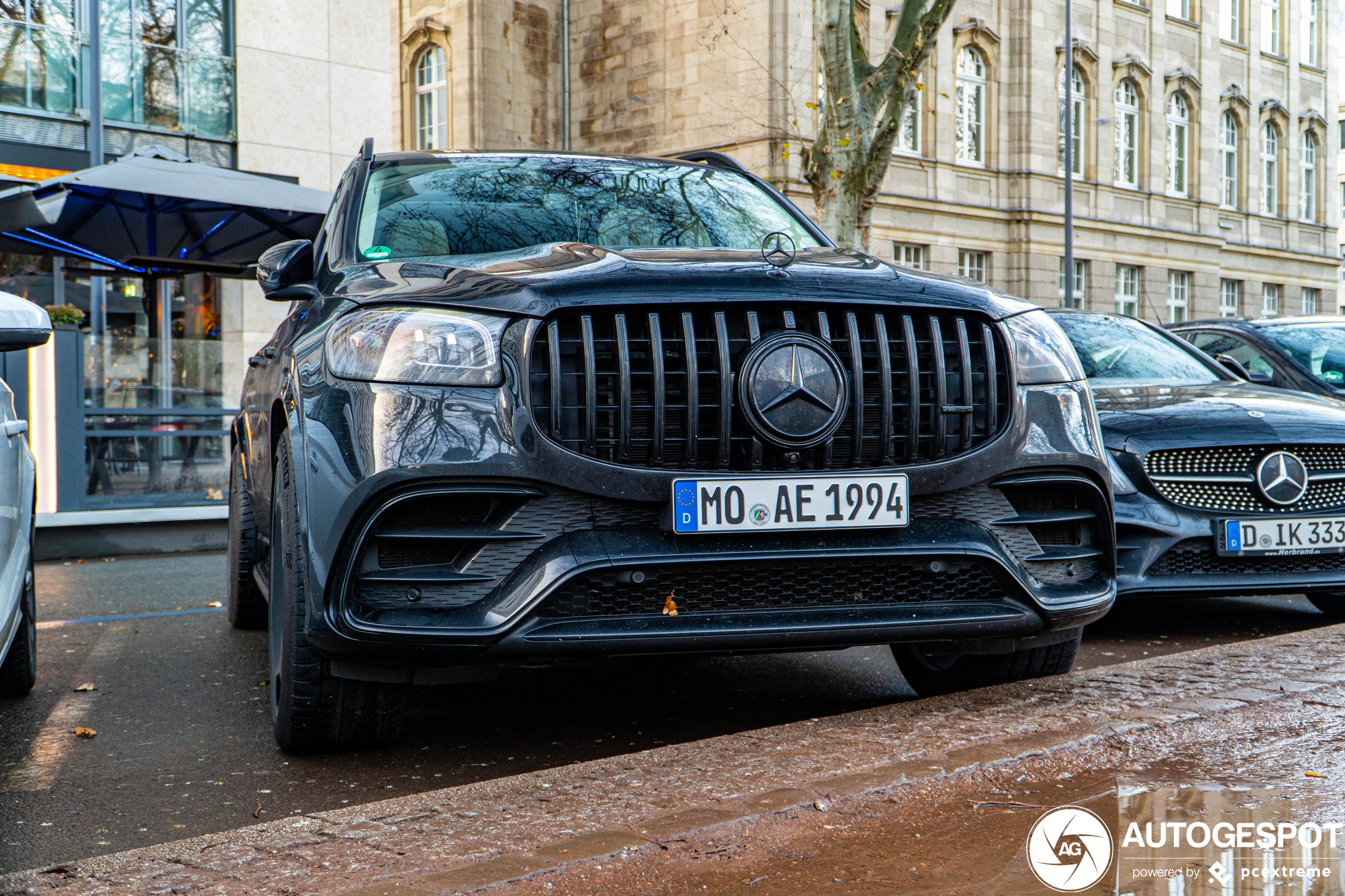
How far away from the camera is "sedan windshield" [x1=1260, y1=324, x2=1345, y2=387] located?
8.78 m

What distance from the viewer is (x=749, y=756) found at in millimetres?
3104

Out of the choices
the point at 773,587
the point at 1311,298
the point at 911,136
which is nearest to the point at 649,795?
the point at 773,587

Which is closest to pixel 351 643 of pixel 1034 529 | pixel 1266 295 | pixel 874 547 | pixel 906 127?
pixel 874 547

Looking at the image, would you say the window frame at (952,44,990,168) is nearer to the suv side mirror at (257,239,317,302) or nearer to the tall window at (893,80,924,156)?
the tall window at (893,80,924,156)

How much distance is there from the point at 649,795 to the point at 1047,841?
0.79m

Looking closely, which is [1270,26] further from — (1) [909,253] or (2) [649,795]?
(2) [649,795]

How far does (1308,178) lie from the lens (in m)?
46.6

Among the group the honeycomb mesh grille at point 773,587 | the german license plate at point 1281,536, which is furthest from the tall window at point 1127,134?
the honeycomb mesh grille at point 773,587

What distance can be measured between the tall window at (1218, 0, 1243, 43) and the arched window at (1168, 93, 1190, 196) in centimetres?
349

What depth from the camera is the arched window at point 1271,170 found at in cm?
4475

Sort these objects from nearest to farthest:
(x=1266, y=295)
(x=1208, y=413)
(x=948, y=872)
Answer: (x=948, y=872) → (x=1208, y=413) → (x=1266, y=295)

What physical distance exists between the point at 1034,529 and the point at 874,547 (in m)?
0.49

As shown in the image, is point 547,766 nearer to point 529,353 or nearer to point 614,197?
point 529,353

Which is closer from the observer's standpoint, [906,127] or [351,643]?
[351,643]
